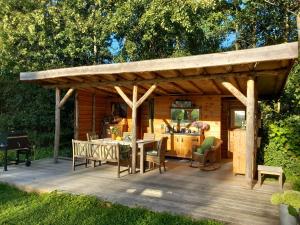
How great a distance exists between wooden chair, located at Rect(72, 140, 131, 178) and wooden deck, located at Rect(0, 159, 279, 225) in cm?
39

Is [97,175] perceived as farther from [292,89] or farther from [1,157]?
[292,89]

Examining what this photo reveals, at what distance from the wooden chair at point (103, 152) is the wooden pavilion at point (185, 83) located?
32cm

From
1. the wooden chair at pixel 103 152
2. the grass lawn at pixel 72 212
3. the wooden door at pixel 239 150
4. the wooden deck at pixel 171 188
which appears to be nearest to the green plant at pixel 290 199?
the wooden deck at pixel 171 188

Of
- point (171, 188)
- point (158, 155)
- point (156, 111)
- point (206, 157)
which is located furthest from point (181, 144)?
point (171, 188)

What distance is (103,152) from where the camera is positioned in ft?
23.4

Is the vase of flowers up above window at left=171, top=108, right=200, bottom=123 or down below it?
below

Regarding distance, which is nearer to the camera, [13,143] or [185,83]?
[13,143]

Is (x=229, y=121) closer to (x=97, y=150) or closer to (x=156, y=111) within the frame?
(x=156, y=111)

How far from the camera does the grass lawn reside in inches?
173

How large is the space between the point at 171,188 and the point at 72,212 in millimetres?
2028

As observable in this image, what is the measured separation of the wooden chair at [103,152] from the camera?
694 centimetres

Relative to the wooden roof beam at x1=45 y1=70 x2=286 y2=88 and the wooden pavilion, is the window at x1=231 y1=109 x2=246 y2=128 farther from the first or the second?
the wooden roof beam at x1=45 y1=70 x2=286 y2=88

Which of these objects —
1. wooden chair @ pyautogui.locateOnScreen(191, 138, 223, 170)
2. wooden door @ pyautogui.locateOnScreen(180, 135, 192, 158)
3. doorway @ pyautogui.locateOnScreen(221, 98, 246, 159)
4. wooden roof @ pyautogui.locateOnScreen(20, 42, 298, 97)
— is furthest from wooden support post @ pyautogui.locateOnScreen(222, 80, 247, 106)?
doorway @ pyautogui.locateOnScreen(221, 98, 246, 159)

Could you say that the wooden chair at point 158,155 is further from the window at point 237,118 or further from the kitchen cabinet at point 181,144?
the window at point 237,118
